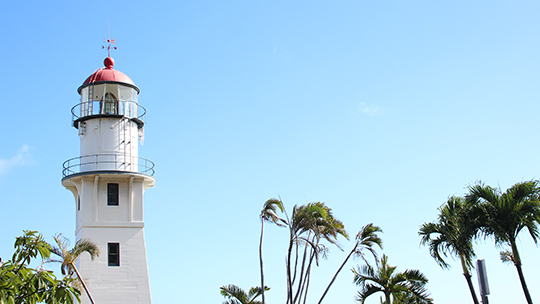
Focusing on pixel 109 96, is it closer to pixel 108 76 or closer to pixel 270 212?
pixel 108 76

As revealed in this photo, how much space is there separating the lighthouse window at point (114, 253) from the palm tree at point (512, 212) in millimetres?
15632

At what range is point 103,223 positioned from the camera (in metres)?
26.0

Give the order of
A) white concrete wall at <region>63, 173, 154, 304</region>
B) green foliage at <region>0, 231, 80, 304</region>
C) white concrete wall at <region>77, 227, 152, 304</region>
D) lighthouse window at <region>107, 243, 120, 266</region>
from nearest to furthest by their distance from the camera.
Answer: green foliage at <region>0, 231, 80, 304</region> < white concrete wall at <region>77, 227, 152, 304</region> < white concrete wall at <region>63, 173, 154, 304</region> < lighthouse window at <region>107, 243, 120, 266</region>

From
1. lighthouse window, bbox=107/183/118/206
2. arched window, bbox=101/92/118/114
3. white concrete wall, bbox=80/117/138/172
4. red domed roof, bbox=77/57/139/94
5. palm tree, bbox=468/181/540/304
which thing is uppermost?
red domed roof, bbox=77/57/139/94

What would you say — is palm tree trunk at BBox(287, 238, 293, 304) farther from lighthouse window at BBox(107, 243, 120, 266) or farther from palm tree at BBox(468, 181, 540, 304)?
lighthouse window at BBox(107, 243, 120, 266)

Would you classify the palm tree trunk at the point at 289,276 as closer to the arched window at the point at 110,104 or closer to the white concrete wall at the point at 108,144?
the white concrete wall at the point at 108,144

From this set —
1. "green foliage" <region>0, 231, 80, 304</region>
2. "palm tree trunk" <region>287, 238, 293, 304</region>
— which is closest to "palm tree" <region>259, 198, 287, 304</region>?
"palm tree trunk" <region>287, 238, 293, 304</region>

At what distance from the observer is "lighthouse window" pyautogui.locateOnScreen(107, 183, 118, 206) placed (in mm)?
26625

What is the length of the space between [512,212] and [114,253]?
16.8m

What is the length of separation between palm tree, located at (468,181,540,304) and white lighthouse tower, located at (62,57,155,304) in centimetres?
1496

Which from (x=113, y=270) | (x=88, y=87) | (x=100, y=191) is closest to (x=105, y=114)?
(x=88, y=87)

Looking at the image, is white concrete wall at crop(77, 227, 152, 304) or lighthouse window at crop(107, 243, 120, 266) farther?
lighthouse window at crop(107, 243, 120, 266)

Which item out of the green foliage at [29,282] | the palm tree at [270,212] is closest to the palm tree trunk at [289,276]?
the palm tree at [270,212]

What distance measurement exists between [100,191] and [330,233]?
1144 cm
